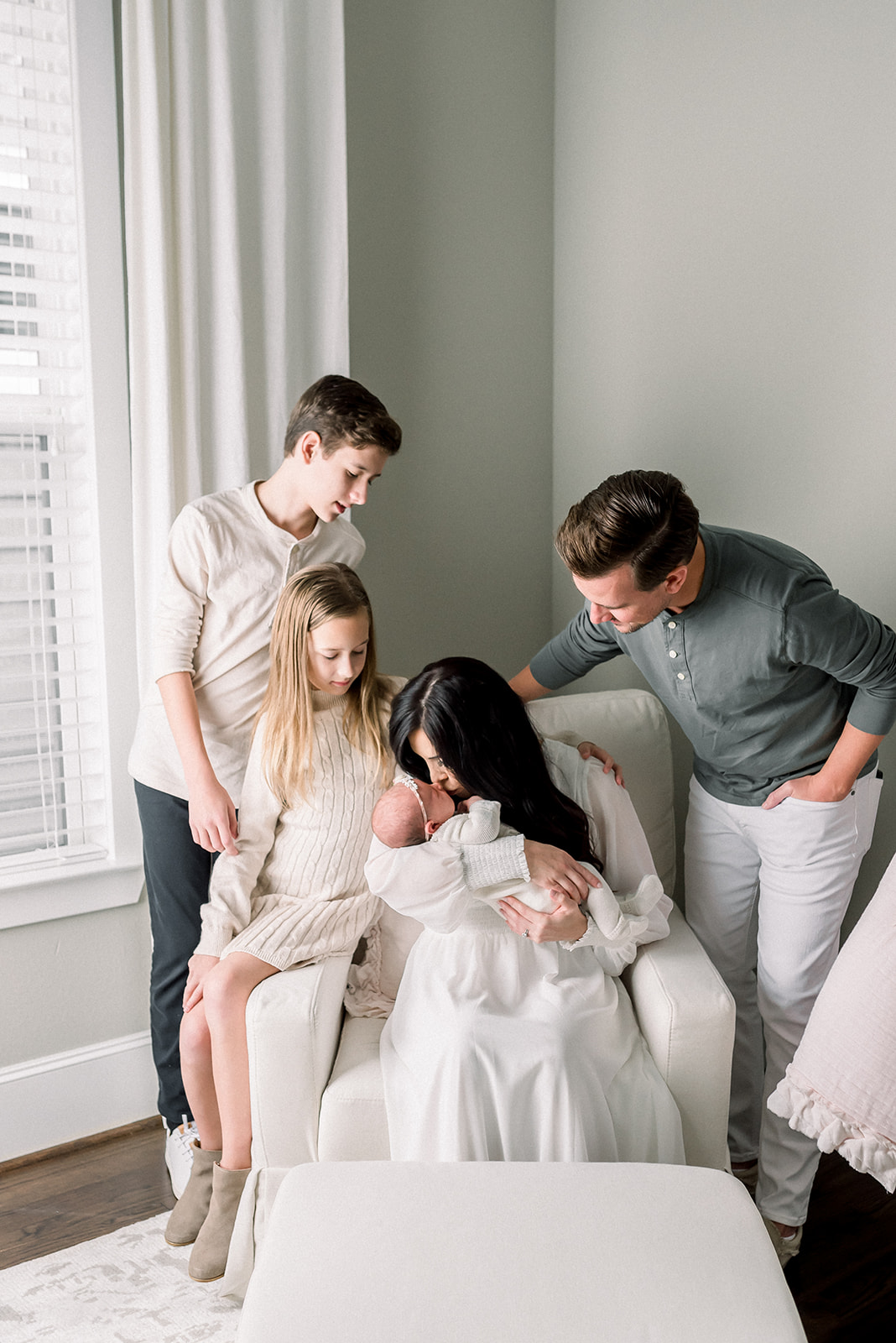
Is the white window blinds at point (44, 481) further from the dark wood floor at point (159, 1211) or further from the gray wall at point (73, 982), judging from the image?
the dark wood floor at point (159, 1211)

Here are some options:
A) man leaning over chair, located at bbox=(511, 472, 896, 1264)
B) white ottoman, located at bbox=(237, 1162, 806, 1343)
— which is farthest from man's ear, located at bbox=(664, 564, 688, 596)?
white ottoman, located at bbox=(237, 1162, 806, 1343)

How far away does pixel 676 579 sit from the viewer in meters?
1.53

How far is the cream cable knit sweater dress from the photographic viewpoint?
1.78 metres

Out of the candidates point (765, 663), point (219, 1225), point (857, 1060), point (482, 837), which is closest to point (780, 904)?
point (857, 1060)

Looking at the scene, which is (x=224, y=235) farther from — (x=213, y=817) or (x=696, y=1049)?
(x=696, y=1049)

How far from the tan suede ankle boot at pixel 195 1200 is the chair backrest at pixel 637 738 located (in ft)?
3.28

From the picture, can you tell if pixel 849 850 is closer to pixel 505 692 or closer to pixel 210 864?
pixel 505 692

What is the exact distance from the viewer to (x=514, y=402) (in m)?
2.68

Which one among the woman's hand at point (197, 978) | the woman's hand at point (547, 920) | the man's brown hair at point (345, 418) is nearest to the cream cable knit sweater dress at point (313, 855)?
the woman's hand at point (197, 978)

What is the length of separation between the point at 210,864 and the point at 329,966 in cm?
49

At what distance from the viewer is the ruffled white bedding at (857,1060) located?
146 centimetres

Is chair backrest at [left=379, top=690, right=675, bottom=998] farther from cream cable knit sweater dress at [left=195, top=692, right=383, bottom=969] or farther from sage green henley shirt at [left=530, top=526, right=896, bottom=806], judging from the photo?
cream cable knit sweater dress at [left=195, top=692, right=383, bottom=969]

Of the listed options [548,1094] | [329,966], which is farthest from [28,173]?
[548,1094]

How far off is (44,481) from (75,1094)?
135 cm
